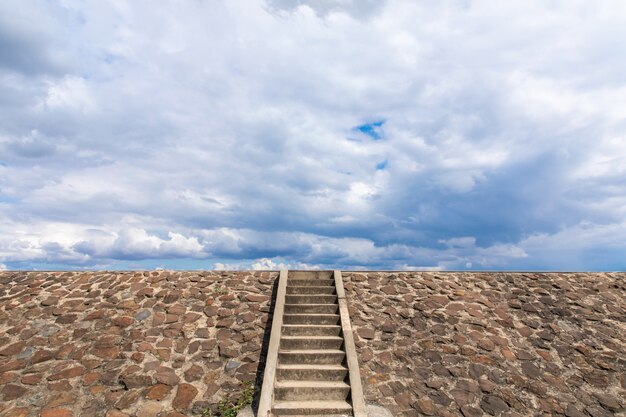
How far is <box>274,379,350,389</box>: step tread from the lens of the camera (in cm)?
709

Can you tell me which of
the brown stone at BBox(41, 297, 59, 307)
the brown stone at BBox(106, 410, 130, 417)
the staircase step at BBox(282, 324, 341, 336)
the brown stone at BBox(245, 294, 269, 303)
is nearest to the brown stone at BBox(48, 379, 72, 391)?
the brown stone at BBox(106, 410, 130, 417)

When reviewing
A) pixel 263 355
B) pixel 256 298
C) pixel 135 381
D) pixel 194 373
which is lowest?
pixel 135 381

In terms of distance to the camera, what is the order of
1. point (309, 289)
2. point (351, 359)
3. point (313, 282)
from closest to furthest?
point (351, 359), point (309, 289), point (313, 282)

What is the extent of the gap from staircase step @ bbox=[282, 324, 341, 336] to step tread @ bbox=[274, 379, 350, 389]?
4.01 ft

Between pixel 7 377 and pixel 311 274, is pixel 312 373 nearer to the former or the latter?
pixel 311 274

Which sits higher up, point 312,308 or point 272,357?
point 312,308

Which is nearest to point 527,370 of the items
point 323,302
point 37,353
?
point 323,302

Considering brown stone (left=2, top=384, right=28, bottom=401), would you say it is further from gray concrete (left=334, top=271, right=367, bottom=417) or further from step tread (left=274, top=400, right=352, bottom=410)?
gray concrete (left=334, top=271, right=367, bottom=417)

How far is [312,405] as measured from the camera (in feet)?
22.3

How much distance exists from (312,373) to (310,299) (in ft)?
7.52

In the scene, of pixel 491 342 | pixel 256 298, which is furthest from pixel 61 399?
pixel 491 342

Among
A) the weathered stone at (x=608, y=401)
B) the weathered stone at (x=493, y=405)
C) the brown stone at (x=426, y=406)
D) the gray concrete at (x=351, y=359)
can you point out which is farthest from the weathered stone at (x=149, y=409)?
the weathered stone at (x=608, y=401)

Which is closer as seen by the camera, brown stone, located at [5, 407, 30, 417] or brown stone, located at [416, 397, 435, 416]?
brown stone, located at [5, 407, 30, 417]

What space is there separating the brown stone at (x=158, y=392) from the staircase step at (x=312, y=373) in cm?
215
